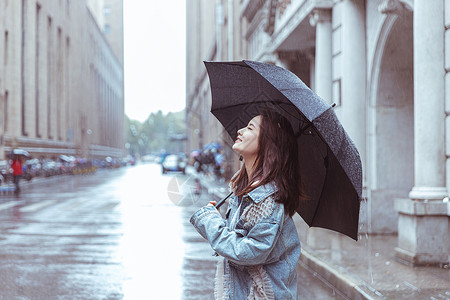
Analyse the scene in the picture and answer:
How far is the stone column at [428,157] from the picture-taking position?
7.50 m

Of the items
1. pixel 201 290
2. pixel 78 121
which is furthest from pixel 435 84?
pixel 78 121

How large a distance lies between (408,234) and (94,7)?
99.0 meters

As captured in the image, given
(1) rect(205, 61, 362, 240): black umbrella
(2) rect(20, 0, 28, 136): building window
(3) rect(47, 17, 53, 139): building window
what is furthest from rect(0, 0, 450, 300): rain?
(3) rect(47, 17, 53, 139): building window

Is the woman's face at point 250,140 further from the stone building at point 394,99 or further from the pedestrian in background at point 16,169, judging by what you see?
the pedestrian in background at point 16,169

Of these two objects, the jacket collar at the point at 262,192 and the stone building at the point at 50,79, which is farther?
the stone building at the point at 50,79

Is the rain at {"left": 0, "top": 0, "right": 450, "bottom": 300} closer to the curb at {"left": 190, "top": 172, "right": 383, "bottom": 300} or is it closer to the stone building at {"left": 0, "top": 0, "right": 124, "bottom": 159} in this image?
the curb at {"left": 190, "top": 172, "right": 383, "bottom": 300}

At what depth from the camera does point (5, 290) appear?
6.66m

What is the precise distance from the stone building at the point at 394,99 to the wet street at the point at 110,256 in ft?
5.76

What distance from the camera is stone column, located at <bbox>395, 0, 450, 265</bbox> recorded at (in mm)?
7496

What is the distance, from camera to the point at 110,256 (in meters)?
8.90

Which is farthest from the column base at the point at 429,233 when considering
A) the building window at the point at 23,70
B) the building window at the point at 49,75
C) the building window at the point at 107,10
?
the building window at the point at 107,10

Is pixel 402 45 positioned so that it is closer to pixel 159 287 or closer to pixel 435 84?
pixel 435 84

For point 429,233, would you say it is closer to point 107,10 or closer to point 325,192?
point 325,192

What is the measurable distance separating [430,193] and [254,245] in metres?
5.91
